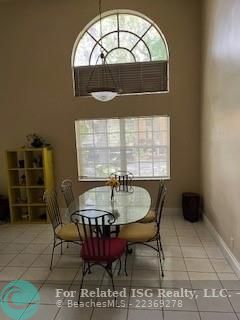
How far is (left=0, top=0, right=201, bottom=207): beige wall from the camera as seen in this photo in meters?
4.43

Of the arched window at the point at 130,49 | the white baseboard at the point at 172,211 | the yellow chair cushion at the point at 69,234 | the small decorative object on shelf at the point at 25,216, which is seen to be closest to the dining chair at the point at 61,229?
the yellow chair cushion at the point at 69,234

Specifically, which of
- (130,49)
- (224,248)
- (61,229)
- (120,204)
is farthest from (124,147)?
(224,248)

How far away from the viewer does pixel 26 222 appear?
4.75m

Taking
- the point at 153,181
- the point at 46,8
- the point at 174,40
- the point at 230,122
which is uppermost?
the point at 46,8

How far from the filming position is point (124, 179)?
455 cm

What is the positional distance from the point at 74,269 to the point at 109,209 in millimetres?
861

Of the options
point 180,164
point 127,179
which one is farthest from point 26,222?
point 180,164

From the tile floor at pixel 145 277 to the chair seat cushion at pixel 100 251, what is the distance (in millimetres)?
405

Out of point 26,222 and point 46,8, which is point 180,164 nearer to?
point 26,222

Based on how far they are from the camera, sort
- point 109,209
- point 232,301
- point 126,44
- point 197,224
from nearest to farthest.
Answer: point 232,301, point 109,209, point 197,224, point 126,44

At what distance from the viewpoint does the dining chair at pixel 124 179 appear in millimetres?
4023

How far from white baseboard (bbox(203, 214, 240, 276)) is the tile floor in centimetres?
6

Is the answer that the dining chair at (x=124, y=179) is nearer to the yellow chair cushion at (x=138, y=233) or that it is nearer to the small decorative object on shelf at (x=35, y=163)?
the yellow chair cushion at (x=138, y=233)

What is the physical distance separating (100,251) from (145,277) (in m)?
0.70
